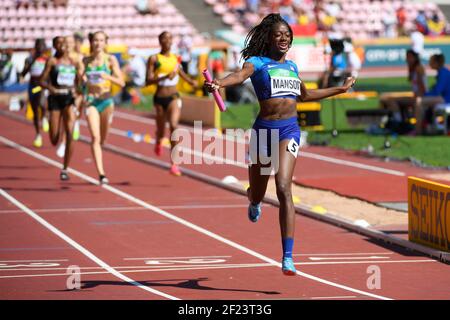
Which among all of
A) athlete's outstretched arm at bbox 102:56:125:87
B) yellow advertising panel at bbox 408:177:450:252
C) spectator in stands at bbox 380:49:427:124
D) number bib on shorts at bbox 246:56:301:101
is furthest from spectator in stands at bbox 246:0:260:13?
Answer: number bib on shorts at bbox 246:56:301:101

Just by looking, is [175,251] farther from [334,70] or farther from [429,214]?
[334,70]

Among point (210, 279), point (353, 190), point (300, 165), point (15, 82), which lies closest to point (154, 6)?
point (15, 82)

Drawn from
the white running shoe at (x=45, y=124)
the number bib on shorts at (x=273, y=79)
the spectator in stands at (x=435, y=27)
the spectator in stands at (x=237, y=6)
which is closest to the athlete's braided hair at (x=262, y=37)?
the number bib on shorts at (x=273, y=79)

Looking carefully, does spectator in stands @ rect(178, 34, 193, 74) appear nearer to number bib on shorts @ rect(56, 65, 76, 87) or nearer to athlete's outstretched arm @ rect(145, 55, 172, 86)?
number bib on shorts @ rect(56, 65, 76, 87)

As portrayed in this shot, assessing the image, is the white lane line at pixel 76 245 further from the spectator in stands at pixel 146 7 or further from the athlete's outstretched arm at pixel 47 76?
the spectator in stands at pixel 146 7

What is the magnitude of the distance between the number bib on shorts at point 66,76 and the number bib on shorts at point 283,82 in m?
9.34

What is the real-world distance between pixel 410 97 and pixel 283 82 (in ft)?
43.8

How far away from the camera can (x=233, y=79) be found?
9.87m

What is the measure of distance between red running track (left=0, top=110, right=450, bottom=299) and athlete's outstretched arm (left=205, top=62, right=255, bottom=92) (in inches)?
64.6

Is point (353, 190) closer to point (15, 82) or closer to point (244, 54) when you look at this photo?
point (244, 54)

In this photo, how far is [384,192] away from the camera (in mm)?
16375

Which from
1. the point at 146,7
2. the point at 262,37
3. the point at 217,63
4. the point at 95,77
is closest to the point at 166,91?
the point at 95,77

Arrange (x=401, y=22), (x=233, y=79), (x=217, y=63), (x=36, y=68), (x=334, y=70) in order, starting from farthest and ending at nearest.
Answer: (x=401, y=22) < (x=217, y=63) < (x=334, y=70) < (x=36, y=68) < (x=233, y=79)

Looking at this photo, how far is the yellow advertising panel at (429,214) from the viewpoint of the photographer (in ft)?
37.6
